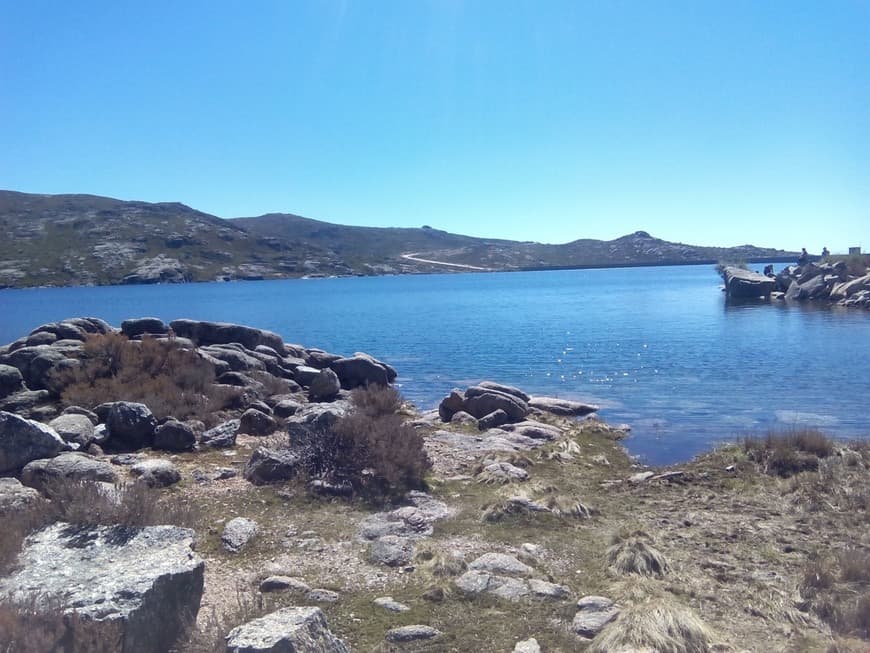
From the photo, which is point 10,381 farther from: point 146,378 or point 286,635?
point 286,635

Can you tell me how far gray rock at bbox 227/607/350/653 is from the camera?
504 cm

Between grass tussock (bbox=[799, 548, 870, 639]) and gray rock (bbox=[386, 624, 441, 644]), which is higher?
gray rock (bbox=[386, 624, 441, 644])

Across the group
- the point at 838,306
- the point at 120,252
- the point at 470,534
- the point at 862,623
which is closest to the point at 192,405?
the point at 470,534

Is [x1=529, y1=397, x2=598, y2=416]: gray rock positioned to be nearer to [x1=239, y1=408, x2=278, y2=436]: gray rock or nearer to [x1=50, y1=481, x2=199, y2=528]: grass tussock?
[x1=239, y1=408, x2=278, y2=436]: gray rock

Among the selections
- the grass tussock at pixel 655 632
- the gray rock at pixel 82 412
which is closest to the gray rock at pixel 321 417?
the gray rock at pixel 82 412

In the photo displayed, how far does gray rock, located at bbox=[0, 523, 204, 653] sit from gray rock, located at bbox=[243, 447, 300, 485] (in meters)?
4.94

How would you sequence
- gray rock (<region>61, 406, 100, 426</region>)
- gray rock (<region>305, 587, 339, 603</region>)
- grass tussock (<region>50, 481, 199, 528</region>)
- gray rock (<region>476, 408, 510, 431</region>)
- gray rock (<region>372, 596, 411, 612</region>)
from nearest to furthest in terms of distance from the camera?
grass tussock (<region>50, 481, 199, 528</region>), gray rock (<region>372, 596, 411, 612</region>), gray rock (<region>305, 587, 339, 603</region>), gray rock (<region>61, 406, 100, 426</region>), gray rock (<region>476, 408, 510, 431</region>)

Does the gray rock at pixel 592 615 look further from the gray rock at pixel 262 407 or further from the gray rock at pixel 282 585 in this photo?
the gray rock at pixel 262 407

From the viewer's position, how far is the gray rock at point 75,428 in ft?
44.3

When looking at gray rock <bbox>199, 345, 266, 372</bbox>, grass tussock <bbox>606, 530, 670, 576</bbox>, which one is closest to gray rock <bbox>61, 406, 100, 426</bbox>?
gray rock <bbox>199, 345, 266, 372</bbox>

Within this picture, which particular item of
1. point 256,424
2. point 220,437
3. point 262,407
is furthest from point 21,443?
point 262,407

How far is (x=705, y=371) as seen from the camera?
32469mm

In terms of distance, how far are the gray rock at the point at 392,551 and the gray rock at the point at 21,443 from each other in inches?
224

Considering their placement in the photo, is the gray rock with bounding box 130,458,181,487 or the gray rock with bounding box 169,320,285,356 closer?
the gray rock with bounding box 130,458,181,487
